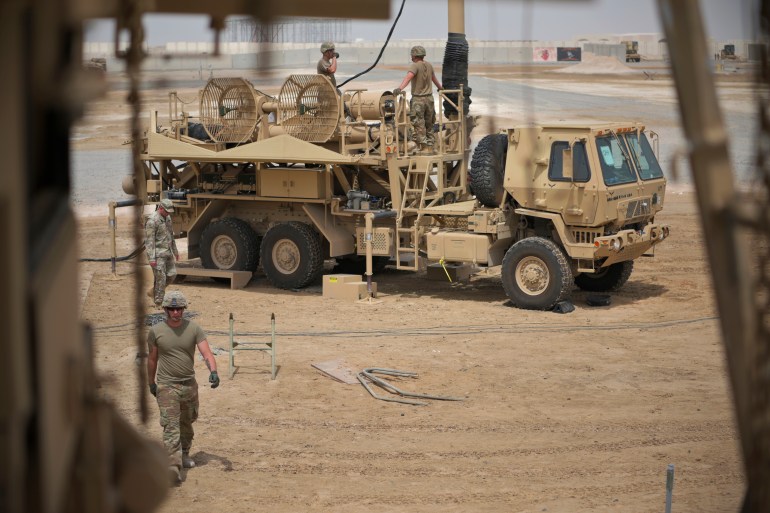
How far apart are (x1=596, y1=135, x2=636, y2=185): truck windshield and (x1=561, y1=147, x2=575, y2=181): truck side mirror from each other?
15.1 inches

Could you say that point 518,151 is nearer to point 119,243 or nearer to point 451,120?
point 451,120

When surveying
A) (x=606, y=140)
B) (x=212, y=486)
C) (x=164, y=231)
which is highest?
(x=606, y=140)

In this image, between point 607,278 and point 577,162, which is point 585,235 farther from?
point 607,278

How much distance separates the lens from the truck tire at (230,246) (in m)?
19.7

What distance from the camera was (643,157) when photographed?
1791cm

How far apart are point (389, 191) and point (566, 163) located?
3.09 meters

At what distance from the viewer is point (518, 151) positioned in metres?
17.5

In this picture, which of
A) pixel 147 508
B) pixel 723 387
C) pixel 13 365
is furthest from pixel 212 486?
pixel 13 365

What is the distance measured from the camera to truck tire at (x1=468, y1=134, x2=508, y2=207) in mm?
17781

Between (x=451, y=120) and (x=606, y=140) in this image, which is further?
(x=451, y=120)

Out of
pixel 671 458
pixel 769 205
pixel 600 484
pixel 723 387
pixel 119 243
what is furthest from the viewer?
pixel 119 243

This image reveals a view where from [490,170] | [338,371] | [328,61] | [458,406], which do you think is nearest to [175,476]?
[458,406]

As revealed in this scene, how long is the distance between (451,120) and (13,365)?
57.1ft

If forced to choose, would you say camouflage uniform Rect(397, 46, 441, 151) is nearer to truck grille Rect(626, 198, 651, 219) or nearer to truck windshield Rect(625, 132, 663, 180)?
truck windshield Rect(625, 132, 663, 180)
